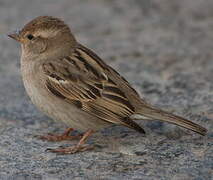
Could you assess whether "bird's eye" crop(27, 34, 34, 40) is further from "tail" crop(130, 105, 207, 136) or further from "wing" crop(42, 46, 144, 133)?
"tail" crop(130, 105, 207, 136)

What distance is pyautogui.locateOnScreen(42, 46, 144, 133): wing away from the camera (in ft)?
17.4

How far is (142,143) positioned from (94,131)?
0.47 metres

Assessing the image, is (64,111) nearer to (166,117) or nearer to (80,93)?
(80,93)

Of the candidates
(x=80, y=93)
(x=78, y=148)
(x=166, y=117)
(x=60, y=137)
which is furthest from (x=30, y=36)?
(x=166, y=117)

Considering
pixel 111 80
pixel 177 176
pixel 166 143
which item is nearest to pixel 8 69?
pixel 111 80

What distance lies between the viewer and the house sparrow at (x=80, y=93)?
527 centimetres

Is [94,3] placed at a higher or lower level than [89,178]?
higher

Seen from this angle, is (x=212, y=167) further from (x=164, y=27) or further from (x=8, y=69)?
(x=164, y=27)

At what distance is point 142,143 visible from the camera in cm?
537

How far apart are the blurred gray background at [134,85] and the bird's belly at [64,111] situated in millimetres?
245

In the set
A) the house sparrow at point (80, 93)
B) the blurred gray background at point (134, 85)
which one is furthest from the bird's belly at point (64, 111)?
the blurred gray background at point (134, 85)

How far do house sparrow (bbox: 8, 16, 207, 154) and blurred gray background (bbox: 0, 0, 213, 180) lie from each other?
0.24 meters

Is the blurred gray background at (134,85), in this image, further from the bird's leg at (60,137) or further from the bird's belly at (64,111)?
the bird's belly at (64,111)

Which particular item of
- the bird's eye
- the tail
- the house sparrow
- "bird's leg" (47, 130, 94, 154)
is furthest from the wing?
the bird's eye
